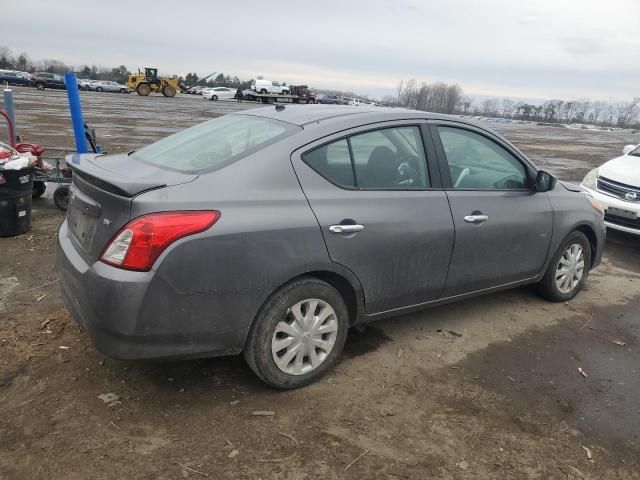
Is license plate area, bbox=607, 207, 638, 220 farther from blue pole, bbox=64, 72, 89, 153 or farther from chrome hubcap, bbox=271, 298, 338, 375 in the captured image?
blue pole, bbox=64, 72, 89, 153

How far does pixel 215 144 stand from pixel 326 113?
0.77 m

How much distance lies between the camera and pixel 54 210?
7160 millimetres

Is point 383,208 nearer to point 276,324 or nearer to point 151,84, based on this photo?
point 276,324

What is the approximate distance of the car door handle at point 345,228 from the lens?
3043mm

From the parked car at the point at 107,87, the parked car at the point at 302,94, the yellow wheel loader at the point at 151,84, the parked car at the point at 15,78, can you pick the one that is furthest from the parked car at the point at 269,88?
the parked car at the point at 15,78

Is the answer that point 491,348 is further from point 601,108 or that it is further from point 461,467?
point 601,108

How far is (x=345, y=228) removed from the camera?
3.09 metres

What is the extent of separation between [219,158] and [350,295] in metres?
1.17

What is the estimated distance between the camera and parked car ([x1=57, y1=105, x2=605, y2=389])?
8.52 ft

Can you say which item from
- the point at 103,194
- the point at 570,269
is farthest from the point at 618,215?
the point at 103,194

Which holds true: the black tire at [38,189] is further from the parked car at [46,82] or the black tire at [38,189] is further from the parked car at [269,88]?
the parked car at [269,88]

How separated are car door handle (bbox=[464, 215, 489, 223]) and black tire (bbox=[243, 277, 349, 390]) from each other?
46.2 inches

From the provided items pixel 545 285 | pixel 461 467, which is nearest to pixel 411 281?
pixel 461 467

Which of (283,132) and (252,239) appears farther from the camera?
(283,132)
